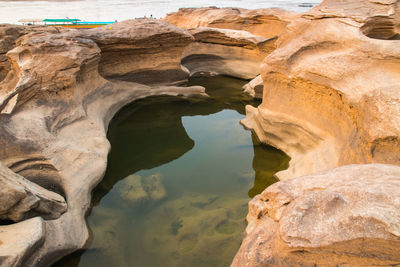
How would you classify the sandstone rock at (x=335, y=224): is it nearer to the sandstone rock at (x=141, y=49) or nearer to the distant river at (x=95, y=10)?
the sandstone rock at (x=141, y=49)

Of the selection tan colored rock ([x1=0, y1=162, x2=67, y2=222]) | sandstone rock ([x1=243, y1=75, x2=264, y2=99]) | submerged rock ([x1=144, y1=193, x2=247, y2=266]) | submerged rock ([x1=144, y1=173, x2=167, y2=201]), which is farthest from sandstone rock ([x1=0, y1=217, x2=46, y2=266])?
sandstone rock ([x1=243, y1=75, x2=264, y2=99])

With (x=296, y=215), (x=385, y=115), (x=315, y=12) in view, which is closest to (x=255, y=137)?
(x=315, y=12)

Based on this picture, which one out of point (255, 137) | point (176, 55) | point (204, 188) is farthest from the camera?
point (176, 55)

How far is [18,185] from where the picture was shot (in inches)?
95.7

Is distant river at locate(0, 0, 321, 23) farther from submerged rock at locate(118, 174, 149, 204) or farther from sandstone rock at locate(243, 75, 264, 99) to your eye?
submerged rock at locate(118, 174, 149, 204)

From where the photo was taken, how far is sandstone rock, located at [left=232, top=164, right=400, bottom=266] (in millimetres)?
1412

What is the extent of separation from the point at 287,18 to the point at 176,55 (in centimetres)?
516

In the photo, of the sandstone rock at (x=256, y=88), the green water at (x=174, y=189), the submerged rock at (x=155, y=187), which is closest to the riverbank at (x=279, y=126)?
the green water at (x=174, y=189)

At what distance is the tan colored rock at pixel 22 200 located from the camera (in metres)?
2.32

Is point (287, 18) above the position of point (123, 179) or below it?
above

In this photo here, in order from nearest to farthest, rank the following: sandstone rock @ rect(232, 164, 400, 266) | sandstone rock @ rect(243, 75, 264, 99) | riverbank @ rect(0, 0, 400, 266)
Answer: sandstone rock @ rect(232, 164, 400, 266), riverbank @ rect(0, 0, 400, 266), sandstone rock @ rect(243, 75, 264, 99)

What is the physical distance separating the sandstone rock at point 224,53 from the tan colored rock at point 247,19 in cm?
221

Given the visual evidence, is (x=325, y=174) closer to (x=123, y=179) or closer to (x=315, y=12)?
(x=123, y=179)

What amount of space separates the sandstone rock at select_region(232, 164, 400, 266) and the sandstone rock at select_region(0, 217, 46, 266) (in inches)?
61.9
